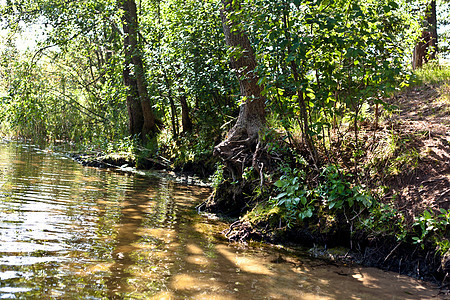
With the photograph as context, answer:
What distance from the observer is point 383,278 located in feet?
12.7

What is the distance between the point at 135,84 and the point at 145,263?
11.2 metres

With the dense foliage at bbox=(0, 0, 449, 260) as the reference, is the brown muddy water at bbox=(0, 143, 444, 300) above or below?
below

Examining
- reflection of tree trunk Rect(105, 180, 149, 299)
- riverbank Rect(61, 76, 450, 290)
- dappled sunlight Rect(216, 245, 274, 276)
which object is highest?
riverbank Rect(61, 76, 450, 290)

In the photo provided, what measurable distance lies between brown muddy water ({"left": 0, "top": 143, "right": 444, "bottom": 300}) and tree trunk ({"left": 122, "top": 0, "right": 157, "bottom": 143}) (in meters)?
7.27

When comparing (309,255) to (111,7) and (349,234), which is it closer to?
(349,234)

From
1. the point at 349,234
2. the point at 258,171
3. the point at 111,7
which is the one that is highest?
the point at 111,7

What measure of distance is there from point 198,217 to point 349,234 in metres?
2.54

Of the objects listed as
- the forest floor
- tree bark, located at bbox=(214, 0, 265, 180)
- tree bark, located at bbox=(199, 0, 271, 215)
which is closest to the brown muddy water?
tree bark, located at bbox=(199, 0, 271, 215)

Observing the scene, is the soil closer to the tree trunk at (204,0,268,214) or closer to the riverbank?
the riverbank

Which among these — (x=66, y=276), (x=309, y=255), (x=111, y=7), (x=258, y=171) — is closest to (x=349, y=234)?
(x=309, y=255)

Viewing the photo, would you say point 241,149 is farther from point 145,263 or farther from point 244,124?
point 145,263

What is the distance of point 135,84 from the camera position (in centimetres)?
1401

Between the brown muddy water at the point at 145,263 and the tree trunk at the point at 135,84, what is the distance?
7272 millimetres

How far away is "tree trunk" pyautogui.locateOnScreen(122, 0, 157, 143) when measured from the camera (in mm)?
12508
